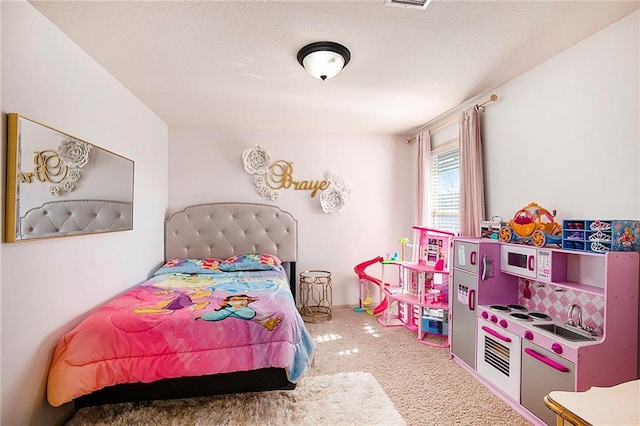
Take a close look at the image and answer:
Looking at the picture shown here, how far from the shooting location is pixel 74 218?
2.25 meters

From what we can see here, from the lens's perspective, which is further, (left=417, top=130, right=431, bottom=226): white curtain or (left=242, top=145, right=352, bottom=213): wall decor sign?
(left=242, top=145, right=352, bottom=213): wall decor sign

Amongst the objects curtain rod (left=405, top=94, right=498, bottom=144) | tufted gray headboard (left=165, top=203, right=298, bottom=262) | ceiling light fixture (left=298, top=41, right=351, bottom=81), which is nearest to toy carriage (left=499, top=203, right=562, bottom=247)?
curtain rod (left=405, top=94, right=498, bottom=144)

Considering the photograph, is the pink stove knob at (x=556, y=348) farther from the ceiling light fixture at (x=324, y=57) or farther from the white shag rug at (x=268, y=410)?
the ceiling light fixture at (x=324, y=57)

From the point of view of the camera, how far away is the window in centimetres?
392

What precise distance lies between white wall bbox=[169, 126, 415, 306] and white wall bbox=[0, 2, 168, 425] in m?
1.37

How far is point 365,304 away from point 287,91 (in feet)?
9.77

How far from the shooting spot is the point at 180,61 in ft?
8.39

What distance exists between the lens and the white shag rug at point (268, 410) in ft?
7.09

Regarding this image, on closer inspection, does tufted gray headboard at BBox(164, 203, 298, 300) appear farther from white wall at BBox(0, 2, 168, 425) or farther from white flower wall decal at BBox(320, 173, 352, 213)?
white wall at BBox(0, 2, 168, 425)

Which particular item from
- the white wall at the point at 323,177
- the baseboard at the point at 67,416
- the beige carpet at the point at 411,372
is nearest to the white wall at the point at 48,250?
the baseboard at the point at 67,416

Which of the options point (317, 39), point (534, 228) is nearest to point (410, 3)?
point (317, 39)

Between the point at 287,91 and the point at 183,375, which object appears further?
the point at 287,91

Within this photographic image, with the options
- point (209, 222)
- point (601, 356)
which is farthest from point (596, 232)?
point (209, 222)

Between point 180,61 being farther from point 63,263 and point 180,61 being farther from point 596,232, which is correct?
point 596,232
